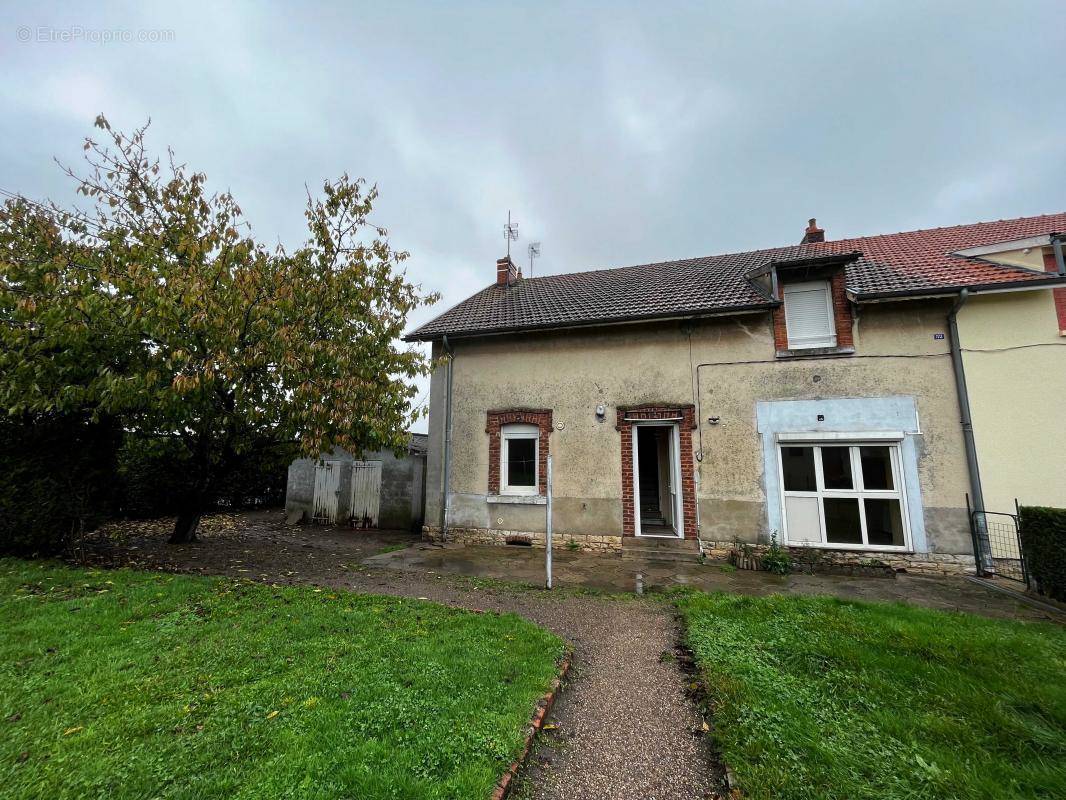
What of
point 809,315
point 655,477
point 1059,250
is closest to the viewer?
point 1059,250

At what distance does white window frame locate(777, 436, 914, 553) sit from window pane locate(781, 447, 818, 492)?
57 mm

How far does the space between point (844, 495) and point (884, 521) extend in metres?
0.74

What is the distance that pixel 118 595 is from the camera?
16.7ft

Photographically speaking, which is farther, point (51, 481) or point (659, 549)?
point (659, 549)

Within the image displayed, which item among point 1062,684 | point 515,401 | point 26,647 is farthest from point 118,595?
point 1062,684

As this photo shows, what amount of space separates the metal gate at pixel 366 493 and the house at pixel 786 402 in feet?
10.4

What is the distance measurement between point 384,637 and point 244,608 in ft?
6.39

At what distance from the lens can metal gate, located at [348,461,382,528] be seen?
12.5 m

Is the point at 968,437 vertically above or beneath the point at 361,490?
above

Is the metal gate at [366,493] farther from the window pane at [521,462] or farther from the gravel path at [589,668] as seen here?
the window pane at [521,462]

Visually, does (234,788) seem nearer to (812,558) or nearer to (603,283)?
(812,558)

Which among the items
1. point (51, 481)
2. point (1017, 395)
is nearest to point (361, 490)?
point (51, 481)

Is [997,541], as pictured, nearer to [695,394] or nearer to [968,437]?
[968,437]

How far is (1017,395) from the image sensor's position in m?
7.34
